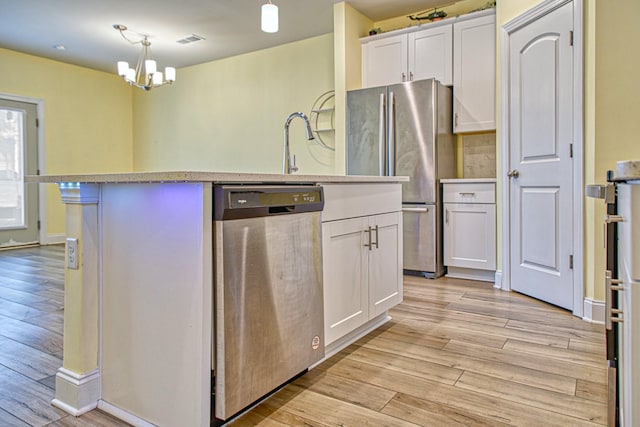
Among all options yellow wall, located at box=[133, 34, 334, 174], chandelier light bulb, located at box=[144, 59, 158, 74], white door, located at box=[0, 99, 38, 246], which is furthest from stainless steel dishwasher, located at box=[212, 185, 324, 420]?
white door, located at box=[0, 99, 38, 246]

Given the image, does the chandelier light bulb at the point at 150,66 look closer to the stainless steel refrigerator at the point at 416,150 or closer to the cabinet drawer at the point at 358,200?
the stainless steel refrigerator at the point at 416,150

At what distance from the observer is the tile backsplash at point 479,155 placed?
159 inches

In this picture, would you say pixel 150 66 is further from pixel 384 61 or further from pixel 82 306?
pixel 82 306

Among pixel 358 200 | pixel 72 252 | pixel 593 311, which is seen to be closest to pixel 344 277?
Result: pixel 358 200

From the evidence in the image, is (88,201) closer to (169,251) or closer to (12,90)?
(169,251)

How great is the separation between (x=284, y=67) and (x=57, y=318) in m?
4.09

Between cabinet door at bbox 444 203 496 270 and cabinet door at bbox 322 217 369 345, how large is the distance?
6.07ft

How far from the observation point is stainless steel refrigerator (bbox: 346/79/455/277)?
12.3 feet

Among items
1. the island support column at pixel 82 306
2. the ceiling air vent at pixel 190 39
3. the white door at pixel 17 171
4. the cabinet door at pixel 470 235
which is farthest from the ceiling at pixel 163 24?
the island support column at pixel 82 306

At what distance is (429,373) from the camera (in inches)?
73.8

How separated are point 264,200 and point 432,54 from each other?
128 inches

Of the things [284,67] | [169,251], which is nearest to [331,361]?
[169,251]

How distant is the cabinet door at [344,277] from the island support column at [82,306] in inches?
35.8

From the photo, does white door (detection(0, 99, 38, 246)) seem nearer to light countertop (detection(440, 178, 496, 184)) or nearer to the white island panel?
the white island panel
